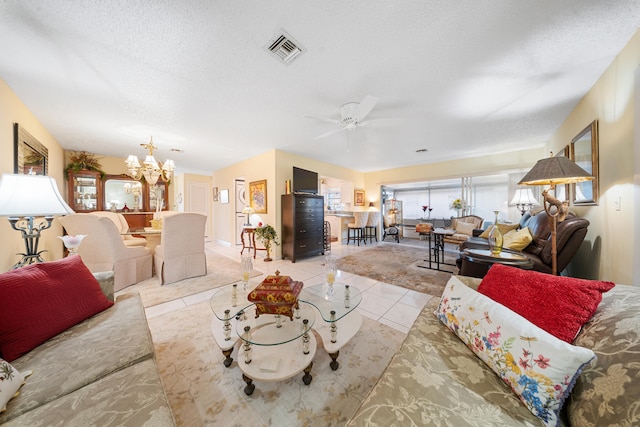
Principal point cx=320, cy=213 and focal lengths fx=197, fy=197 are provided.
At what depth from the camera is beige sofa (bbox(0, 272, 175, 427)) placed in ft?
2.23

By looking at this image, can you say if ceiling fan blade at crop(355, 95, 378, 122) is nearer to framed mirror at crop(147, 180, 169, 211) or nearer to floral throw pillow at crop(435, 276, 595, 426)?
floral throw pillow at crop(435, 276, 595, 426)

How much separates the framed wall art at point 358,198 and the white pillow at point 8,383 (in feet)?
20.8

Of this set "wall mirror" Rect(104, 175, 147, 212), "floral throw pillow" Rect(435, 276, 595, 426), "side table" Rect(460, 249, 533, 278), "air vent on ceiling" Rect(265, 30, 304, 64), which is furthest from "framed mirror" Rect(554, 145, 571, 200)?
"wall mirror" Rect(104, 175, 147, 212)

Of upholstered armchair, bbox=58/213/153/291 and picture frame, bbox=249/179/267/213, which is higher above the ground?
picture frame, bbox=249/179/267/213

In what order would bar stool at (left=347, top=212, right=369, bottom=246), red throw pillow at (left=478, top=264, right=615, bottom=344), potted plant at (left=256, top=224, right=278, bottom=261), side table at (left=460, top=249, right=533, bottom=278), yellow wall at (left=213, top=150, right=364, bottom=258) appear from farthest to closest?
bar stool at (left=347, top=212, right=369, bottom=246)
yellow wall at (left=213, top=150, right=364, bottom=258)
potted plant at (left=256, top=224, right=278, bottom=261)
side table at (left=460, top=249, right=533, bottom=278)
red throw pillow at (left=478, top=264, right=615, bottom=344)

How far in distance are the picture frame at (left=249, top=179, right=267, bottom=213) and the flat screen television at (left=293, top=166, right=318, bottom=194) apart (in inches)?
28.1

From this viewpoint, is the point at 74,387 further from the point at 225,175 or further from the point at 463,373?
the point at 225,175

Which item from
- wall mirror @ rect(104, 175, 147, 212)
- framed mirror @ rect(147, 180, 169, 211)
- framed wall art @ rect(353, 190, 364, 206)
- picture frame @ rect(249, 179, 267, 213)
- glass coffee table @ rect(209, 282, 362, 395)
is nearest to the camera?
glass coffee table @ rect(209, 282, 362, 395)

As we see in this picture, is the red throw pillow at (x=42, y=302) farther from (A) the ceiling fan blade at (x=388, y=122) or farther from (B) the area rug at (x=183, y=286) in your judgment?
(A) the ceiling fan blade at (x=388, y=122)

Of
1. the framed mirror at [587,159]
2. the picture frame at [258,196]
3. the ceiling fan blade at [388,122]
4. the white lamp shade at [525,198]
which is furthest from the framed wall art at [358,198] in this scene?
the framed mirror at [587,159]

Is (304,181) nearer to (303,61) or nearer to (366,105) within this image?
(366,105)

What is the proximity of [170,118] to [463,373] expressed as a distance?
3.95 metres

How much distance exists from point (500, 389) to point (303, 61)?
243 centimetres

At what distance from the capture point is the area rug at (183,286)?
8.19 feet
